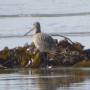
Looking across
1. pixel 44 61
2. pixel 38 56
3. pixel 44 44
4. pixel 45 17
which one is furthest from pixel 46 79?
pixel 45 17

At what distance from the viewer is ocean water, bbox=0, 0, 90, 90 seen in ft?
Result: 43.2

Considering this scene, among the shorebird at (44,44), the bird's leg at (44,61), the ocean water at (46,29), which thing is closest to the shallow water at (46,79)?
the ocean water at (46,29)

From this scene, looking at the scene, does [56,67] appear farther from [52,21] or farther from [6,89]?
[52,21]

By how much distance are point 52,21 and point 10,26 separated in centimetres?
214

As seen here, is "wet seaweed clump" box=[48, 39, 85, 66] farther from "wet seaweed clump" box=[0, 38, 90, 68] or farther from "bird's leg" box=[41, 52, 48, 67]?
"bird's leg" box=[41, 52, 48, 67]

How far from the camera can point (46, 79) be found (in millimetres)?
14195

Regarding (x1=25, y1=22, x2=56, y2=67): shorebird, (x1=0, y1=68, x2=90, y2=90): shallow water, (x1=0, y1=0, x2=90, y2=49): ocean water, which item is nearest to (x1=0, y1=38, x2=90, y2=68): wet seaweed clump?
(x1=25, y1=22, x2=56, y2=67): shorebird

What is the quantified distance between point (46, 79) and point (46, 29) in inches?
562

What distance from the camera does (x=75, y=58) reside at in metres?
18.5

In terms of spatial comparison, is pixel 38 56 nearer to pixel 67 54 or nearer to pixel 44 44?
pixel 67 54

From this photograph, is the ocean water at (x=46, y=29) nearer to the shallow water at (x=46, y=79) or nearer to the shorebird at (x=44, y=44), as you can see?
the shallow water at (x=46, y=79)

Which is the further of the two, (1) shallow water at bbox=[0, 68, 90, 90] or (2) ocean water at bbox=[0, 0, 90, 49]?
(2) ocean water at bbox=[0, 0, 90, 49]

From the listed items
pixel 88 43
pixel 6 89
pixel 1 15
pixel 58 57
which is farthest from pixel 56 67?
pixel 1 15

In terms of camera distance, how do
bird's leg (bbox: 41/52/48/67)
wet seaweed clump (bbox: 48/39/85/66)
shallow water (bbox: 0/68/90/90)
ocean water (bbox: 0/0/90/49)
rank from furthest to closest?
ocean water (bbox: 0/0/90/49) → wet seaweed clump (bbox: 48/39/85/66) → bird's leg (bbox: 41/52/48/67) → shallow water (bbox: 0/68/90/90)
